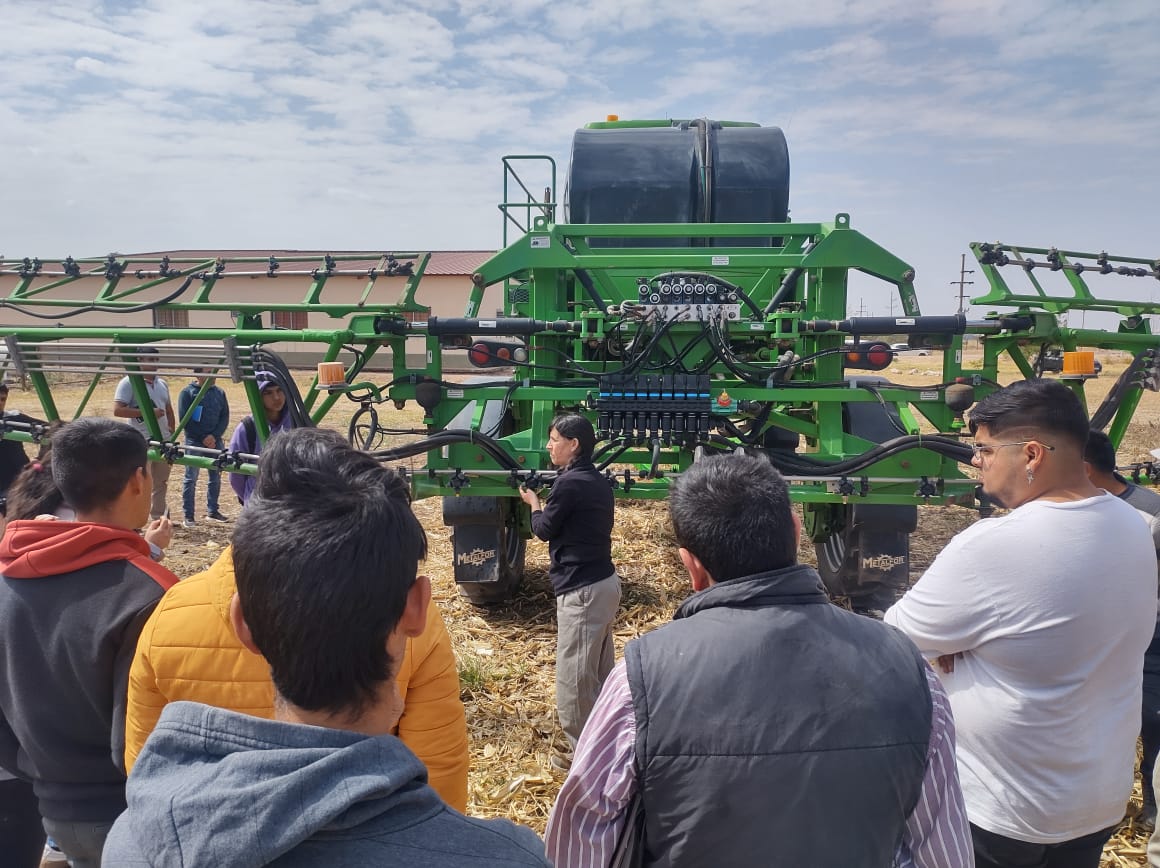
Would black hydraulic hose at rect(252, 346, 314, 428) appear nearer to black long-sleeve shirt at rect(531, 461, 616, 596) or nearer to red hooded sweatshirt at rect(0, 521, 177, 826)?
black long-sleeve shirt at rect(531, 461, 616, 596)

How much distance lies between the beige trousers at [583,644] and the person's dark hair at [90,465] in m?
1.99

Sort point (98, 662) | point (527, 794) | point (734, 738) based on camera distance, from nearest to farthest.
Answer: point (734, 738)
point (98, 662)
point (527, 794)

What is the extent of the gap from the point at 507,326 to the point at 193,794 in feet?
12.8

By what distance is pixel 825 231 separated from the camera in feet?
16.4

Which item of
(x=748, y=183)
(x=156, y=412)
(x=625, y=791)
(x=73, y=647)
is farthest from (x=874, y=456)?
(x=156, y=412)

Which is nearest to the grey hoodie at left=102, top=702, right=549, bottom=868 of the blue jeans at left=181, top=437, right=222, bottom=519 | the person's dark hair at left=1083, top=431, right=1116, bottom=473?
the person's dark hair at left=1083, top=431, right=1116, bottom=473

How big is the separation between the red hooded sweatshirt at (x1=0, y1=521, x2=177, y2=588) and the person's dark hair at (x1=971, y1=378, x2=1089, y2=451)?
6.94ft

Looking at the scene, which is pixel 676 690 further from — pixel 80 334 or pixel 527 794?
pixel 80 334

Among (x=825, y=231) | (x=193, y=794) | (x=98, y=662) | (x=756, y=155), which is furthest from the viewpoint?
(x=756, y=155)

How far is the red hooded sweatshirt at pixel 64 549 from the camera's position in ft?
6.20

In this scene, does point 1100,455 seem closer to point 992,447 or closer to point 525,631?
point 992,447

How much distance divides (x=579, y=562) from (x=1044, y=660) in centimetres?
206

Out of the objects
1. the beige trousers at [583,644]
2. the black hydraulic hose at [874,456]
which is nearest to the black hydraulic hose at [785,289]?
the black hydraulic hose at [874,456]

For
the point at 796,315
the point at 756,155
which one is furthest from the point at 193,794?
the point at 756,155
